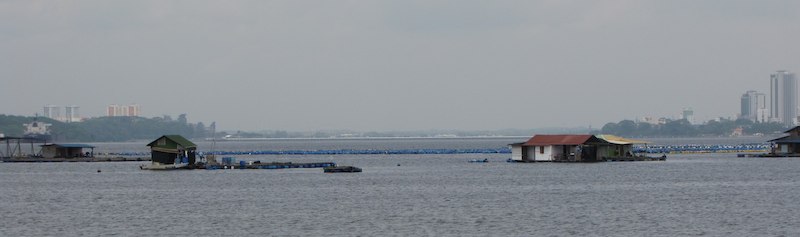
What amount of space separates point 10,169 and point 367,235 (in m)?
86.3

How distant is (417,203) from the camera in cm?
6631

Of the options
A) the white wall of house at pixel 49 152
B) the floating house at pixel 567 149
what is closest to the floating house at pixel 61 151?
the white wall of house at pixel 49 152

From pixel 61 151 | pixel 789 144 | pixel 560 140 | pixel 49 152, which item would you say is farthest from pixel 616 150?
pixel 49 152

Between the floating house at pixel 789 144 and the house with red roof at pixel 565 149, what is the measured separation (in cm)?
2200

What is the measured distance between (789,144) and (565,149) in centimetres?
2758

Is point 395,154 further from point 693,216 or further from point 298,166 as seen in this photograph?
point 693,216

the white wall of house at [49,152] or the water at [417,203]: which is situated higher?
the white wall of house at [49,152]

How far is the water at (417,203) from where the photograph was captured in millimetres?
52281

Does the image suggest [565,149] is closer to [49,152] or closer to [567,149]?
[567,149]

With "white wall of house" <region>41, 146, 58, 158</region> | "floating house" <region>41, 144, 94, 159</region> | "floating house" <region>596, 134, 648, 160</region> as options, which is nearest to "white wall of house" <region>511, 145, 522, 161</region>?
"floating house" <region>596, 134, 648, 160</region>

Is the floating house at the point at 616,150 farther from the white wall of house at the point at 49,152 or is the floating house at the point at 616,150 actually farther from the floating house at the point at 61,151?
the white wall of house at the point at 49,152

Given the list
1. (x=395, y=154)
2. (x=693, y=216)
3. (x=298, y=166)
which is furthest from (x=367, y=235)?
(x=395, y=154)

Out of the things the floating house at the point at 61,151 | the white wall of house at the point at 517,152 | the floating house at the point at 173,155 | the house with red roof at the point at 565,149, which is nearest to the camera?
the floating house at the point at 173,155

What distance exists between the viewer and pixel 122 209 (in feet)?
211
